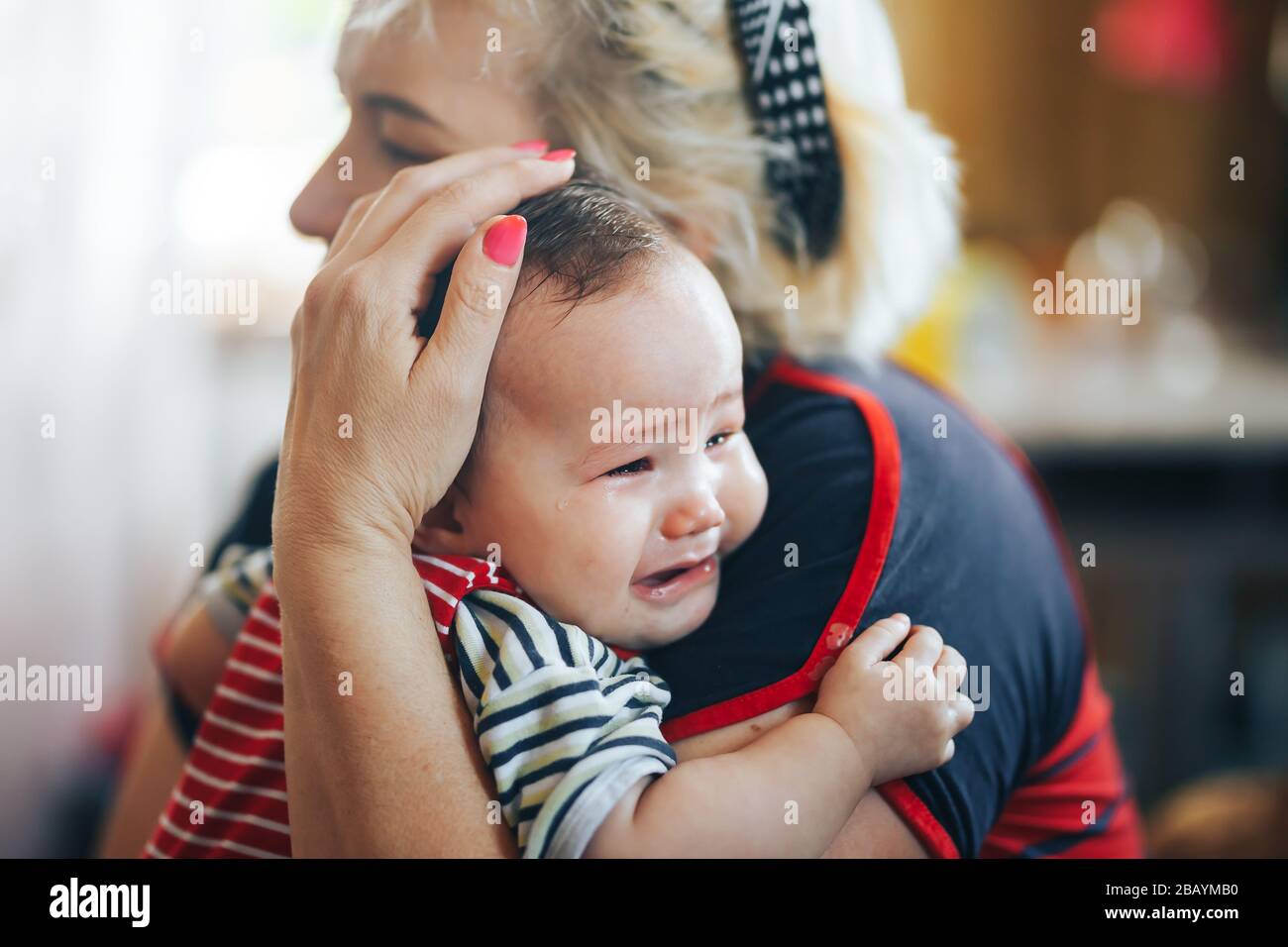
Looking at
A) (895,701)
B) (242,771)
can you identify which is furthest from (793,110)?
(242,771)

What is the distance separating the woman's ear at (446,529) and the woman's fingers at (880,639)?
0.74 ft

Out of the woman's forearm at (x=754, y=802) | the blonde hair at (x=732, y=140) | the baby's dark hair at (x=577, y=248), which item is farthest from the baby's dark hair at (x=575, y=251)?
the woman's forearm at (x=754, y=802)

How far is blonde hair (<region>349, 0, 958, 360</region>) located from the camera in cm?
71

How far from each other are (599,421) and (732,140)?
0.28 m

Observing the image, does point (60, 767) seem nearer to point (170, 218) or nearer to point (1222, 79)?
point (170, 218)

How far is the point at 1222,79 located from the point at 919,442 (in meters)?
2.16

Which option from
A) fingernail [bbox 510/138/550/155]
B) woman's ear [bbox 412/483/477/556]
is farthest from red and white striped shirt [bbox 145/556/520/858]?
fingernail [bbox 510/138/550/155]

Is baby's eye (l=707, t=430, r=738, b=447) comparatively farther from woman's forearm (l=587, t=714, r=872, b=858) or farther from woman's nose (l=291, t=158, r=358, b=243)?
woman's nose (l=291, t=158, r=358, b=243)

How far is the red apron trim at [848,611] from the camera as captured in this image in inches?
23.0

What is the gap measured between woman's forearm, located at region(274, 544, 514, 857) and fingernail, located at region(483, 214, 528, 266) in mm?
167

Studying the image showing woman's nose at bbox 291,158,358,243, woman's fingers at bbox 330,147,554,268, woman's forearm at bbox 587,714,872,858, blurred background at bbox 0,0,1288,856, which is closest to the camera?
woman's forearm at bbox 587,714,872,858

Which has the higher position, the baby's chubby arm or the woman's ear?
the woman's ear

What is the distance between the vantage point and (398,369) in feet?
1.91

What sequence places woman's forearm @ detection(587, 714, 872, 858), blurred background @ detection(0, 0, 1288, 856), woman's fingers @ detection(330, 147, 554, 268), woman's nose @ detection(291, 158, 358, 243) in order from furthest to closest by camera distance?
blurred background @ detection(0, 0, 1288, 856) → woman's nose @ detection(291, 158, 358, 243) → woman's fingers @ detection(330, 147, 554, 268) → woman's forearm @ detection(587, 714, 872, 858)
